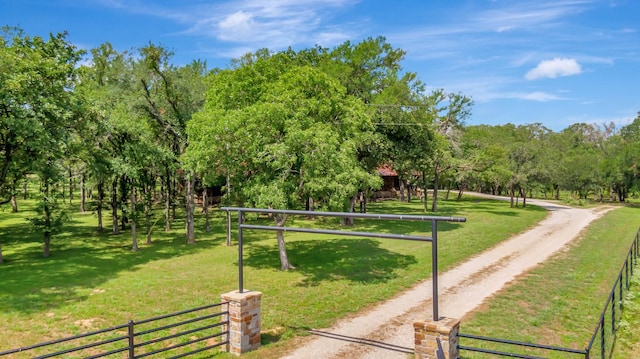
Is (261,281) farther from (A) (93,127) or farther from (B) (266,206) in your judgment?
(A) (93,127)

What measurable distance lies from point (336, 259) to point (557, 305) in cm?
Result: 872

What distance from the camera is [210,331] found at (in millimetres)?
10297

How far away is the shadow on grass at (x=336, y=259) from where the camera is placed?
15784mm

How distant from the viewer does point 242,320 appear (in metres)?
8.78

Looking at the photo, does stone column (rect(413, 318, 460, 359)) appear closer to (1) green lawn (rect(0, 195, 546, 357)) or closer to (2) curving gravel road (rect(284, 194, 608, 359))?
(2) curving gravel road (rect(284, 194, 608, 359))

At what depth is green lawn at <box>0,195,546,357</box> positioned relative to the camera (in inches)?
445

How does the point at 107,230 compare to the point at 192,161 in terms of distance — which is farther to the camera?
the point at 107,230

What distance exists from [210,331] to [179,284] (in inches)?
189

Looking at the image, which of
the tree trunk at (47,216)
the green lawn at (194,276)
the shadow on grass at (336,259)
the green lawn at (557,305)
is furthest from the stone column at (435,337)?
the tree trunk at (47,216)

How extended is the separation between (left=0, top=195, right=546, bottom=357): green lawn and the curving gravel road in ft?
1.96

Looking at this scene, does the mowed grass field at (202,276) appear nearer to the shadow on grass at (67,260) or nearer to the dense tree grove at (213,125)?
the shadow on grass at (67,260)

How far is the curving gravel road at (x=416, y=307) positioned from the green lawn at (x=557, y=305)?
2.05 ft

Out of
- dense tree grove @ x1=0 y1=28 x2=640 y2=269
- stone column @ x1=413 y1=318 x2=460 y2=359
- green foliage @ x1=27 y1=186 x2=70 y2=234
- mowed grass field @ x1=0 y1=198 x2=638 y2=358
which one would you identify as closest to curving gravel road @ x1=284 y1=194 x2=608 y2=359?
mowed grass field @ x1=0 y1=198 x2=638 y2=358

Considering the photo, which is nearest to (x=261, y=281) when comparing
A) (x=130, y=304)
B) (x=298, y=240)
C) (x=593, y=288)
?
(x=130, y=304)
